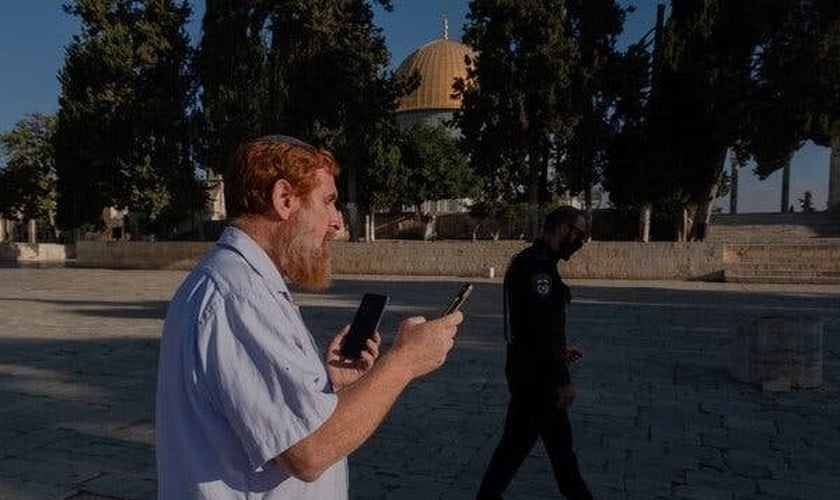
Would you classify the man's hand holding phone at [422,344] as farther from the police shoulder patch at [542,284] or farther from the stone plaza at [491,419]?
the stone plaza at [491,419]

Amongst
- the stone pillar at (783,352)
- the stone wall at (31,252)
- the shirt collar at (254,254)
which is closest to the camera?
the shirt collar at (254,254)

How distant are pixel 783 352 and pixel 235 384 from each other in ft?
22.2

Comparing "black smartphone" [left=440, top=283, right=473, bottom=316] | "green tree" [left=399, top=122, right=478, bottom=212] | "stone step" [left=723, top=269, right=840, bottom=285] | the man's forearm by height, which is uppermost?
"green tree" [left=399, top=122, right=478, bottom=212]

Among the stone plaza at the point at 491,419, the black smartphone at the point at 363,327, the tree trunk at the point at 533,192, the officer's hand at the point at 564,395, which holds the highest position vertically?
the tree trunk at the point at 533,192

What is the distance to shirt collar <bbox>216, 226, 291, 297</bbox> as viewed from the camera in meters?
1.42

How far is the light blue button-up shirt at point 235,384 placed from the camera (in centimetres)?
130

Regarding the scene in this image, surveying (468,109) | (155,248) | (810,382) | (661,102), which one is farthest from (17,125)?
(810,382)

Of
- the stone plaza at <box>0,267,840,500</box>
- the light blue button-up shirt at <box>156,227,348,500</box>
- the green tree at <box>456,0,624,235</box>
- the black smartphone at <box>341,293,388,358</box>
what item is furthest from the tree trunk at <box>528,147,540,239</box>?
the light blue button-up shirt at <box>156,227,348,500</box>

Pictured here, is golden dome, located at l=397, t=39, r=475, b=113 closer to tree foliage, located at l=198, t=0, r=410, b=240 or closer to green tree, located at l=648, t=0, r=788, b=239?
tree foliage, located at l=198, t=0, r=410, b=240

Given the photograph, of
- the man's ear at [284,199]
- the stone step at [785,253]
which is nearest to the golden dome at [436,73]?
the stone step at [785,253]

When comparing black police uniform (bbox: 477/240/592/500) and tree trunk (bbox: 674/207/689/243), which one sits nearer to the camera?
black police uniform (bbox: 477/240/592/500)

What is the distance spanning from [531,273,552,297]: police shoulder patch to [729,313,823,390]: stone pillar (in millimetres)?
4440

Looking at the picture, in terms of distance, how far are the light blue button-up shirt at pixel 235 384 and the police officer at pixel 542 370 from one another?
208 cm

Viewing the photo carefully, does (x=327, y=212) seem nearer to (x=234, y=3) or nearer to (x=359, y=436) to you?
(x=359, y=436)
